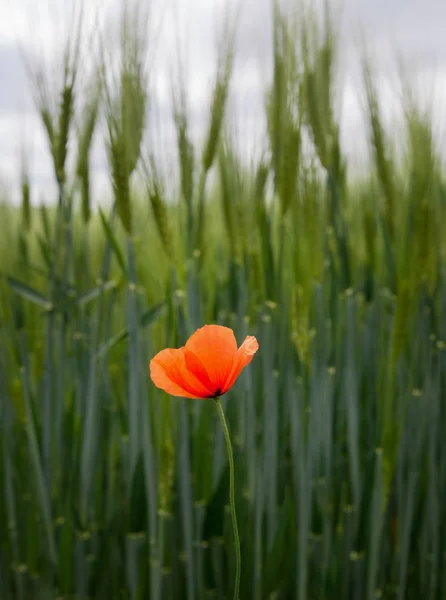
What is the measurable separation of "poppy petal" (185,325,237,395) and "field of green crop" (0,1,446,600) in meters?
0.39

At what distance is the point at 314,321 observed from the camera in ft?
3.14

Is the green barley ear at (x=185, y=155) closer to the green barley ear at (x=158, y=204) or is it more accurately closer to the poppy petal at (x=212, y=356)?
the green barley ear at (x=158, y=204)

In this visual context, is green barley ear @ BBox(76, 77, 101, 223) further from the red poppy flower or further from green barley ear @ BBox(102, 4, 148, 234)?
the red poppy flower

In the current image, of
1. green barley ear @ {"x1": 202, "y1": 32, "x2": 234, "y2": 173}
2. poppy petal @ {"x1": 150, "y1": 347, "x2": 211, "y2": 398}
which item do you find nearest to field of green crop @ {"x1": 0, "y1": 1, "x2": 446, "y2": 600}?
green barley ear @ {"x1": 202, "y1": 32, "x2": 234, "y2": 173}

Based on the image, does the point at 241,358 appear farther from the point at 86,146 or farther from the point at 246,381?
the point at 86,146

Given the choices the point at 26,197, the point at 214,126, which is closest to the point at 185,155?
the point at 214,126

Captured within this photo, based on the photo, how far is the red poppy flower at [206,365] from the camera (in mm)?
331

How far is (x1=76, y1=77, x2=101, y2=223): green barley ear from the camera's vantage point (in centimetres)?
93

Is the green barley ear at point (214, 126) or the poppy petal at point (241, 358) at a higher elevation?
the green barley ear at point (214, 126)

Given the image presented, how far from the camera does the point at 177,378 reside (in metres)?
0.33

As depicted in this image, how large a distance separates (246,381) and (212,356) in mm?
548

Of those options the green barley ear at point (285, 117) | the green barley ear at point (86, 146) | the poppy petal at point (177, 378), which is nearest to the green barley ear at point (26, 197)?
the green barley ear at point (86, 146)

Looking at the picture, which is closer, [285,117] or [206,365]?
[206,365]

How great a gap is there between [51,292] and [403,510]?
0.54 metres
